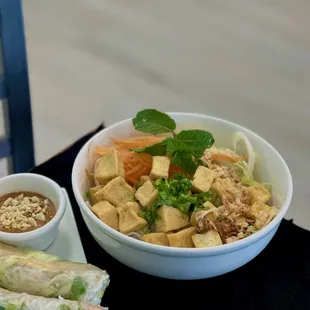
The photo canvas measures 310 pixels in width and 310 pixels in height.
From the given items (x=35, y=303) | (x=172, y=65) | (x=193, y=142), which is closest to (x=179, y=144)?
(x=193, y=142)

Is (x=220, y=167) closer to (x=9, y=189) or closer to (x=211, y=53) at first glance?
(x=9, y=189)

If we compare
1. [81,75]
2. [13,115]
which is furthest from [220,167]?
[81,75]

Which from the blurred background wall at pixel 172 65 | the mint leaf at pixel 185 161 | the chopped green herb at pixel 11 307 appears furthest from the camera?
the blurred background wall at pixel 172 65

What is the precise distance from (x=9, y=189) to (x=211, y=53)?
69.8 inches

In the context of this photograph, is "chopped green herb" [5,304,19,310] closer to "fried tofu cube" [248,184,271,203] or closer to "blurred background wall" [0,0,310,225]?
"fried tofu cube" [248,184,271,203]

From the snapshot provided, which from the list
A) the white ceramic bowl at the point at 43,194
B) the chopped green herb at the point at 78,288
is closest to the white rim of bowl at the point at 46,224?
the white ceramic bowl at the point at 43,194

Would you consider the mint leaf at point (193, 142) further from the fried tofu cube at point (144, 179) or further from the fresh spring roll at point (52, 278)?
the fresh spring roll at point (52, 278)

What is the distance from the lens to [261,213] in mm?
899

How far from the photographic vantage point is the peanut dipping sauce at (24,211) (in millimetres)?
873

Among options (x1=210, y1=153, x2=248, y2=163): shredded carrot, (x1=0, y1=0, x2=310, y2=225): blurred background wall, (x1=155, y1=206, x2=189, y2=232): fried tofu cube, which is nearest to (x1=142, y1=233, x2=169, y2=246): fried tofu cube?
(x1=155, y1=206, x2=189, y2=232): fried tofu cube

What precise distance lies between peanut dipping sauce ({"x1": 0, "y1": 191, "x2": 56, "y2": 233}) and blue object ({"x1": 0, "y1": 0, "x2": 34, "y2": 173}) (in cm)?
26

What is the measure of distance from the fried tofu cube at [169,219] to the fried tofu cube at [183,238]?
0.05 ft

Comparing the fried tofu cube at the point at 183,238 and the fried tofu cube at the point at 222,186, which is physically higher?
the fried tofu cube at the point at 222,186

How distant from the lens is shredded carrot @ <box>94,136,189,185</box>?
0.97 m
